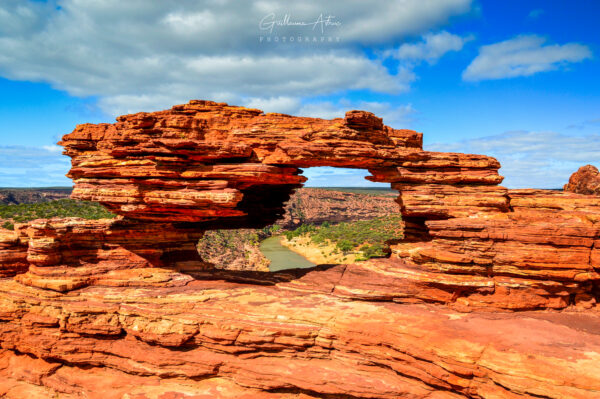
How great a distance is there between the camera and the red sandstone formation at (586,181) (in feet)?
65.7

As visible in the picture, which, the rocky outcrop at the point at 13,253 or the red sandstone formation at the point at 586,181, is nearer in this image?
the rocky outcrop at the point at 13,253

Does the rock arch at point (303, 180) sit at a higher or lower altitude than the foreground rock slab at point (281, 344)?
higher

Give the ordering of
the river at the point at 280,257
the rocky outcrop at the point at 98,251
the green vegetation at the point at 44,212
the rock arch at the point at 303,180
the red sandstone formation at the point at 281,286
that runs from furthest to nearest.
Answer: the river at the point at 280,257 → the green vegetation at the point at 44,212 → the rocky outcrop at the point at 98,251 → the rock arch at the point at 303,180 → the red sandstone formation at the point at 281,286

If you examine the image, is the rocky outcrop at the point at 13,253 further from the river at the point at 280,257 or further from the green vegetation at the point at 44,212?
the river at the point at 280,257

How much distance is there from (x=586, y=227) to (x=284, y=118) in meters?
15.1

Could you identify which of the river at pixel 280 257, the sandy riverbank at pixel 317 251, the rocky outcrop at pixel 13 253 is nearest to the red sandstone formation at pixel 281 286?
the rocky outcrop at pixel 13 253

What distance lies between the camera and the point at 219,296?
17062 mm

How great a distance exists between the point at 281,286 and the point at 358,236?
49878mm

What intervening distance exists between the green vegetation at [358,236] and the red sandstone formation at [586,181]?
27626 millimetres

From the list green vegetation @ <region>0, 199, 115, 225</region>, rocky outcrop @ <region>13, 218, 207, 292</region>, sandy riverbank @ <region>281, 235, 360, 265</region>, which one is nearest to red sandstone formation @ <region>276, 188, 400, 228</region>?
sandy riverbank @ <region>281, 235, 360, 265</region>

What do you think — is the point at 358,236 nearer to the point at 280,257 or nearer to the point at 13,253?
the point at 280,257

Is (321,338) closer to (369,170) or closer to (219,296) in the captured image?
(219,296)

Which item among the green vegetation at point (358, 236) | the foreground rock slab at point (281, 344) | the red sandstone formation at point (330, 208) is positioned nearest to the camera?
the foreground rock slab at point (281, 344)

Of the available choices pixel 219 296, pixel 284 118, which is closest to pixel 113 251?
pixel 219 296
